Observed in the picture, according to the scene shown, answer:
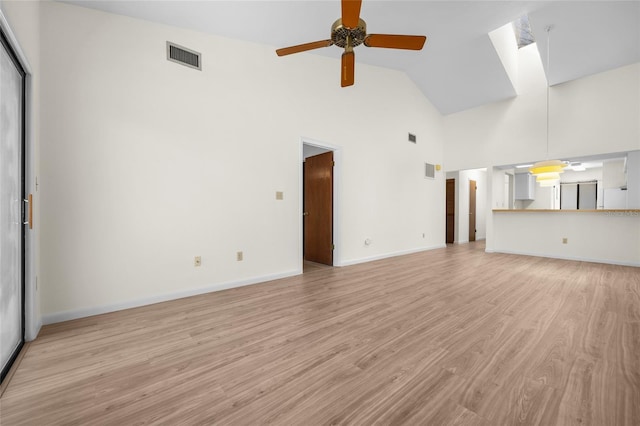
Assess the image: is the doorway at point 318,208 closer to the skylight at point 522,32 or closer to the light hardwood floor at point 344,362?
the light hardwood floor at point 344,362

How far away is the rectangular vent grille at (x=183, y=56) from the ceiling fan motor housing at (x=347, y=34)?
5.99ft

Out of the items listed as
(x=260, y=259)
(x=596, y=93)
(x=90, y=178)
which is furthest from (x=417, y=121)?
(x=90, y=178)

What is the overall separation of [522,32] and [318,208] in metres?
5.60

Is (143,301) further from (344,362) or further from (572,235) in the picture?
(572,235)

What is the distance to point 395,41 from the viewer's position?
214 cm

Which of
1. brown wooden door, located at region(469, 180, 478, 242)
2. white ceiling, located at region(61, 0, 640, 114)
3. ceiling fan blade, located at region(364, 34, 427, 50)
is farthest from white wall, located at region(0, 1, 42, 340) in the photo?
brown wooden door, located at region(469, 180, 478, 242)

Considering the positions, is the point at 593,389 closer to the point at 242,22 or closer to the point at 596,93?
the point at 242,22

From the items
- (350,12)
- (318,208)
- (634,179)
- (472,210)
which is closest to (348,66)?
(350,12)

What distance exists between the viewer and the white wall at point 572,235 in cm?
468

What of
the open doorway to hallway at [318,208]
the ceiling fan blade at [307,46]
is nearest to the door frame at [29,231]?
the ceiling fan blade at [307,46]

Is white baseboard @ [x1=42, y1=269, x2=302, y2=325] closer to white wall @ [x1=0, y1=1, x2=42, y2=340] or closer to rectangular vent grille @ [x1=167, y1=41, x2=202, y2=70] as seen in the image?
white wall @ [x1=0, y1=1, x2=42, y2=340]

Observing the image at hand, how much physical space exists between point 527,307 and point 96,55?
493 cm

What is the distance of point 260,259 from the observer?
11.5ft

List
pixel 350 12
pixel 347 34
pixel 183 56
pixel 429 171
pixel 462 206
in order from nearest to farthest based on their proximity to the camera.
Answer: pixel 350 12 → pixel 347 34 → pixel 183 56 → pixel 429 171 → pixel 462 206
